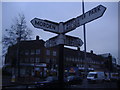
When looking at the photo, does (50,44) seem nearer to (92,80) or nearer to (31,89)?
(31,89)

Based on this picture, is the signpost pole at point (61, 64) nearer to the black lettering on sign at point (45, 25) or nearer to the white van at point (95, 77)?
the black lettering on sign at point (45, 25)

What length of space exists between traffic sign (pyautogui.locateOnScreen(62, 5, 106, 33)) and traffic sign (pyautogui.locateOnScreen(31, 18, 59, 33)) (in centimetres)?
43

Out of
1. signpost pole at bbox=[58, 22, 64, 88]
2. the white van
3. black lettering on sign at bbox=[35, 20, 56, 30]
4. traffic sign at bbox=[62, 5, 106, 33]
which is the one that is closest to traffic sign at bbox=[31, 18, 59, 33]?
black lettering on sign at bbox=[35, 20, 56, 30]

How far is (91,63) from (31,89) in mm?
64701

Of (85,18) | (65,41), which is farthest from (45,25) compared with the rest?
(85,18)

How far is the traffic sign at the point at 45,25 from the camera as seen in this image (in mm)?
6051

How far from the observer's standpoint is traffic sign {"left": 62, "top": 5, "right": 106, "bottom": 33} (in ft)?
16.5

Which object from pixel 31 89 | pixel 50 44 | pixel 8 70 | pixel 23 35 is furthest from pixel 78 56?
pixel 50 44

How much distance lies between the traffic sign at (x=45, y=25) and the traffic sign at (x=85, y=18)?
434mm

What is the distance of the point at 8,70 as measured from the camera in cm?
4953

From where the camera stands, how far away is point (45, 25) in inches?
242

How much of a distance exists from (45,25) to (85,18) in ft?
5.50

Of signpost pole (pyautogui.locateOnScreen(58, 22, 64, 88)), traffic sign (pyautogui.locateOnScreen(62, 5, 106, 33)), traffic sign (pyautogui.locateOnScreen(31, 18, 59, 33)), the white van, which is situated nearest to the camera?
traffic sign (pyautogui.locateOnScreen(62, 5, 106, 33))

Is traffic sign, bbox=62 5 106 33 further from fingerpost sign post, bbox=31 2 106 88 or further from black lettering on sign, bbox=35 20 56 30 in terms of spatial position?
black lettering on sign, bbox=35 20 56 30
